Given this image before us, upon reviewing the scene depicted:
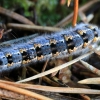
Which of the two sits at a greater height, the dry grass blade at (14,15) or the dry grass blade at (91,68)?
the dry grass blade at (14,15)

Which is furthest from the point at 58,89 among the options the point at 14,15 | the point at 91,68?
the point at 14,15

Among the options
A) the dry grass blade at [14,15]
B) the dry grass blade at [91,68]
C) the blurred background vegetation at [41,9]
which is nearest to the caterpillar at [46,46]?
the dry grass blade at [91,68]

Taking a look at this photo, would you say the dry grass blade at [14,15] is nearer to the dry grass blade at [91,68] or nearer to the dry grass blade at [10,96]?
the dry grass blade at [91,68]

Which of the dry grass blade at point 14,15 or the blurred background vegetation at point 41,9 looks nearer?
the dry grass blade at point 14,15

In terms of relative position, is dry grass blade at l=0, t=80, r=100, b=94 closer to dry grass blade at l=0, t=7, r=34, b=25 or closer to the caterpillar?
the caterpillar

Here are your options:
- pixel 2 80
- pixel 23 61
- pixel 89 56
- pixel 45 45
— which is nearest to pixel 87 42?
pixel 89 56

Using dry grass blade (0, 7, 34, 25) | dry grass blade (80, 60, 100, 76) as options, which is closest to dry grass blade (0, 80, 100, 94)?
dry grass blade (80, 60, 100, 76)

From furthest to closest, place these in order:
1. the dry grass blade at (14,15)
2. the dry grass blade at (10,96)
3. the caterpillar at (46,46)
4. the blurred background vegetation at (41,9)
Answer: the blurred background vegetation at (41,9) < the dry grass blade at (14,15) < the caterpillar at (46,46) < the dry grass blade at (10,96)

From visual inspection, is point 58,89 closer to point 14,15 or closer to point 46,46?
point 46,46
